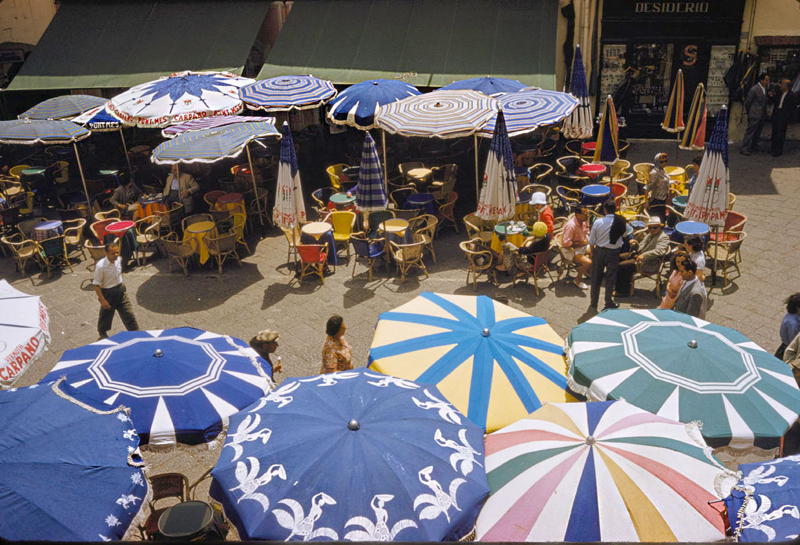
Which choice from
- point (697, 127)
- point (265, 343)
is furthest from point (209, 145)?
point (697, 127)

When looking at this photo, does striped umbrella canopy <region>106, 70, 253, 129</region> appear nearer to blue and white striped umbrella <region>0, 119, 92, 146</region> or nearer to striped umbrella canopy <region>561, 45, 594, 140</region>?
blue and white striped umbrella <region>0, 119, 92, 146</region>

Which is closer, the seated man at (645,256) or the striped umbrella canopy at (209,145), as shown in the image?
the seated man at (645,256)

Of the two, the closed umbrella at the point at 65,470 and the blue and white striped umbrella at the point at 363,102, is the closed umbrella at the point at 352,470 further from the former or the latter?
the blue and white striped umbrella at the point at 363,102

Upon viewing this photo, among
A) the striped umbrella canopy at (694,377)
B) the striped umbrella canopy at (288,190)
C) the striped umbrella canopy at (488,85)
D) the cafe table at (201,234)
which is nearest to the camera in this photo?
the striped umbrella canopy at (694,377)

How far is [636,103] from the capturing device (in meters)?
16.9

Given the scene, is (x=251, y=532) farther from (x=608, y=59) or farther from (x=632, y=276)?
(x=608, y=59)

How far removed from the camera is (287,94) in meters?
13.9

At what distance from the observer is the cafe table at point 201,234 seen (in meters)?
10.7

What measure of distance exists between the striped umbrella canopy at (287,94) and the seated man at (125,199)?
9.89 ft

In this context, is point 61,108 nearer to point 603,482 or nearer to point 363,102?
point 363,102

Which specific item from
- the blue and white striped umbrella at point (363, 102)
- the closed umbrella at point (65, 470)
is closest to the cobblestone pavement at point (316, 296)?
the blue and white striped umbrella at point (363, 102)

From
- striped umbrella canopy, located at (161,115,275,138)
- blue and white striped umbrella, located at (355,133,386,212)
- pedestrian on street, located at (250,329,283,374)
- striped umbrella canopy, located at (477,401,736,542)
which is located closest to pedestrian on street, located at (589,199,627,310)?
blue and white striped umbrella, located at (355,133,386,212)

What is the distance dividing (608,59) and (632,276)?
9.52 metres

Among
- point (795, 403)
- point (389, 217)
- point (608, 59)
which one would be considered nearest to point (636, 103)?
point (608, 59)
